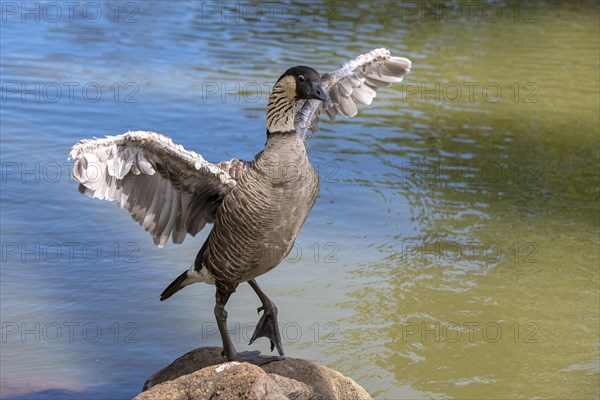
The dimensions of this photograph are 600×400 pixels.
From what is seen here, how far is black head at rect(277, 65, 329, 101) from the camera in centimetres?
624

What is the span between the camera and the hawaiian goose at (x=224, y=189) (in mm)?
6258

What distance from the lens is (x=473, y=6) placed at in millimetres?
19234

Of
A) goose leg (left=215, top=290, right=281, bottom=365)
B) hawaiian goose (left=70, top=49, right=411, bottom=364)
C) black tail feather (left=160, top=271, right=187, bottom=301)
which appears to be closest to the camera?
hawaiian goose (left=70, top=49, right=411, bottom=364)

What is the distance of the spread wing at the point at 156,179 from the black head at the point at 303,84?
670mm

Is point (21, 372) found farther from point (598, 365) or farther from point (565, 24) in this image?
point (565, 24)

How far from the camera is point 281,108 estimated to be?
20.9ft

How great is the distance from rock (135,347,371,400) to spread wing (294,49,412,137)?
230cm
